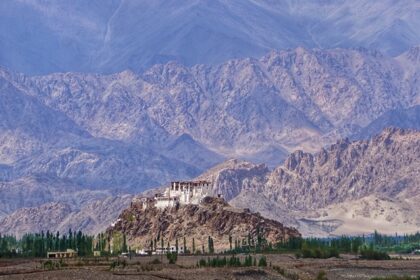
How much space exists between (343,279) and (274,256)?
108ft

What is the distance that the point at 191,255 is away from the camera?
19675 centimetres

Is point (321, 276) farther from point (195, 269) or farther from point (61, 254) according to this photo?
point (61, 254)

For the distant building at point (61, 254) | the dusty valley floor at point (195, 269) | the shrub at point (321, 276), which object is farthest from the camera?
the distant building at point (61, 254)

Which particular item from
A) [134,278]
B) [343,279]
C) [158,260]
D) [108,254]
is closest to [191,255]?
[108,254]

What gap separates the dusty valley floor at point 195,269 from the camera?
140 m

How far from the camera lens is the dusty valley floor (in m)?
140

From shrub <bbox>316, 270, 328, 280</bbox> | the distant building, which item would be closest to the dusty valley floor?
shrub <bbox>316, 270, 328, 280</bbox>

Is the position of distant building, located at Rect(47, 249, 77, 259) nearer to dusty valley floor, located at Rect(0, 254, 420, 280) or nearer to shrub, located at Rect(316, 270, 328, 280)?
dusty valley floor, located at Rect(0, 254, 420, 280)

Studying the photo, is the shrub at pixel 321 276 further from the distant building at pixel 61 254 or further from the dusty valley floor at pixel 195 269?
the distant building at pixel 61 254

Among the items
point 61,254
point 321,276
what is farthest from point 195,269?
point 61,254

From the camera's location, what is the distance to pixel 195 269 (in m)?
156

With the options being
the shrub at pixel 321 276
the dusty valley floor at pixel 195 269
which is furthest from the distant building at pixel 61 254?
the shrub at pixel 321 276

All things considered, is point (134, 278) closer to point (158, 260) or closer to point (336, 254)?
point (158, 260)

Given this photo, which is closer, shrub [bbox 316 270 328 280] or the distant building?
shrub [bbox 316 270 328 280]
